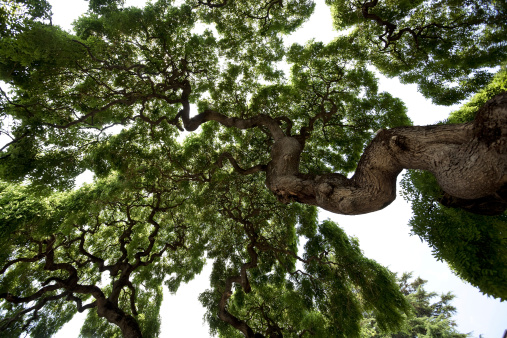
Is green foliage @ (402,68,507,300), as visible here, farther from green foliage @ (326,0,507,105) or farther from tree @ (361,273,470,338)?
tree @ (361,273,470,338)

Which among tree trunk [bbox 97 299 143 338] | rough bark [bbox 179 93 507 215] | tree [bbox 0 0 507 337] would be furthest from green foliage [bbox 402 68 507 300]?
tree trunk [bbox 97 299 143 338]

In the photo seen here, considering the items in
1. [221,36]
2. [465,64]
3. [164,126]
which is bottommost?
[164,126]

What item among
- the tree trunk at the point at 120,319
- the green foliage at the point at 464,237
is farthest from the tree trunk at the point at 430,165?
the tree trunk at the point at 120,319

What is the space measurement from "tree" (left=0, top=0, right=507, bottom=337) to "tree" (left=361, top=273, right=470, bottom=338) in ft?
24.2

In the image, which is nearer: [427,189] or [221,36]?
[427,189]

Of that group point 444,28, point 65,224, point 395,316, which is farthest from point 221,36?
point 395,316

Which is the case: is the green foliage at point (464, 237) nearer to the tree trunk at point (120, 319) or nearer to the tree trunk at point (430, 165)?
the tree trunk at point (430, 165)

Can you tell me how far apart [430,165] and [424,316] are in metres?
16.7

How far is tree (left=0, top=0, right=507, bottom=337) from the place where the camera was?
5516 millimetres

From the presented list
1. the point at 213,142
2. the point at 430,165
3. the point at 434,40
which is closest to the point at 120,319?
the point at 213,142

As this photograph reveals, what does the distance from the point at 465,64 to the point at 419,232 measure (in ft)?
16.2

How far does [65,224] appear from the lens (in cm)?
635

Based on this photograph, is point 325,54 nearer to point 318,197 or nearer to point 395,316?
point 318,197

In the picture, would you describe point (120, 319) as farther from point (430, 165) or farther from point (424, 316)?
point (424, 316)
